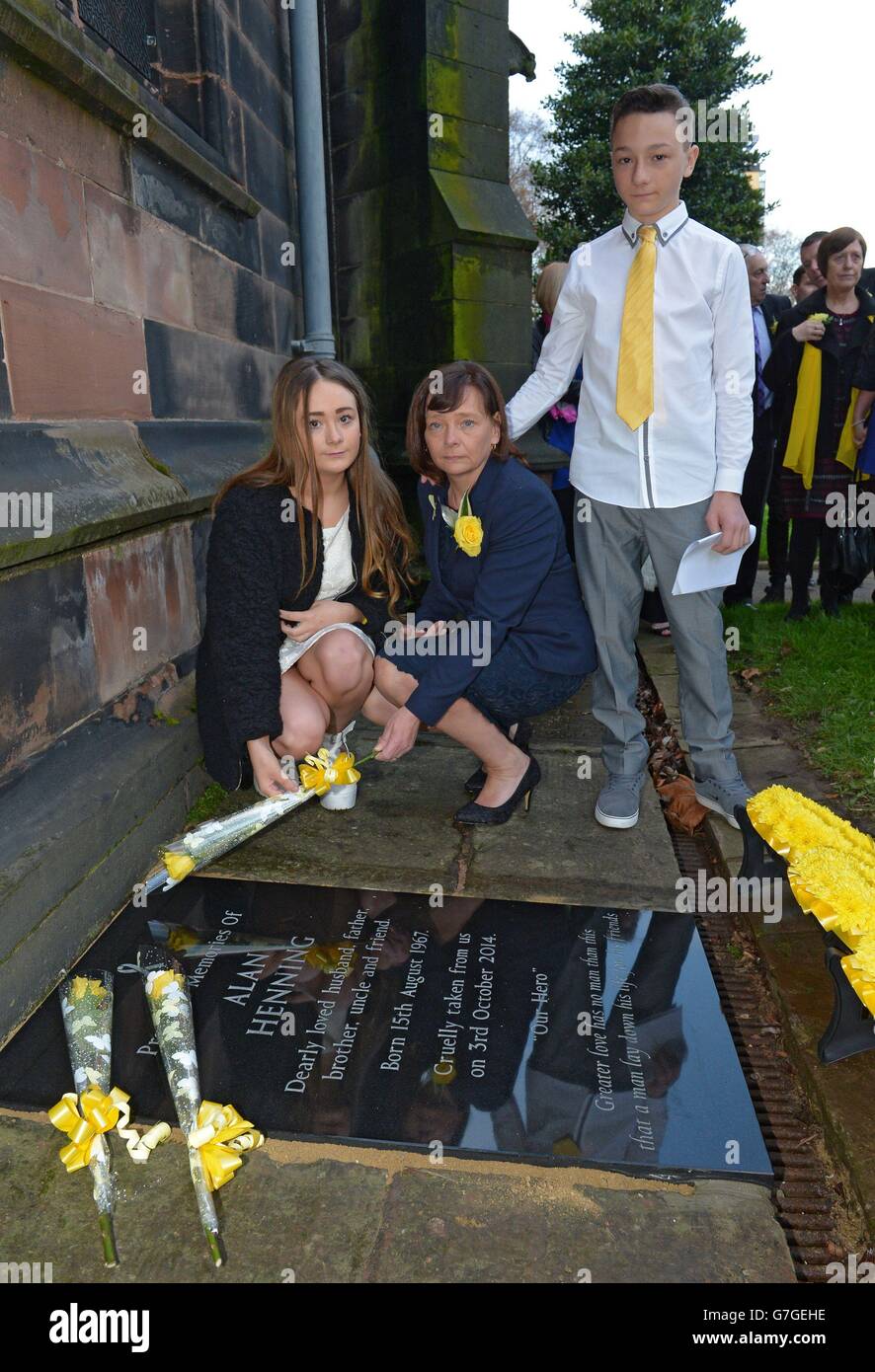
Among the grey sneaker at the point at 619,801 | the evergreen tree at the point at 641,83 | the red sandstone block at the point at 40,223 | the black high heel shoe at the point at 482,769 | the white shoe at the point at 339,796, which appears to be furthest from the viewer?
the evergreen tree at the point at 641,83

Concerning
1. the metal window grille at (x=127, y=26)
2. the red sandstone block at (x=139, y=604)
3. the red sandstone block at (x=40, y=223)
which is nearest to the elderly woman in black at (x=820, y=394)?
the metal window grille at (x=127, y=26)

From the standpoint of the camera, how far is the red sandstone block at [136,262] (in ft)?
9.47

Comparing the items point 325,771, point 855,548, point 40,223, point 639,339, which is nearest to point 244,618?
point 325,771

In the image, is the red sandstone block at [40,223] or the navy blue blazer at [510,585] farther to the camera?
the navy blue blazer at [510,585]

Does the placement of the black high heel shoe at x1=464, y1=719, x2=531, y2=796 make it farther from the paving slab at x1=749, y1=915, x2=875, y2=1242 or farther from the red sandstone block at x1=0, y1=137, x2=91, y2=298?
the red sandstone block at x1=0, y1=137, x2=91, y2=298

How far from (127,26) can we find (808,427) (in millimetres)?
3867

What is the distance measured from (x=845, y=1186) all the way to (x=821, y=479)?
442cm

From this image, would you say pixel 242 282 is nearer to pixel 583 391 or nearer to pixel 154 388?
pixel 154 388

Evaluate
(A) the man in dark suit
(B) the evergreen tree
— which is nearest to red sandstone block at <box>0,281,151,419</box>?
(A) the man in dark suit

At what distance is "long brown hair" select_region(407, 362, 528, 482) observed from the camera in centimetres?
283

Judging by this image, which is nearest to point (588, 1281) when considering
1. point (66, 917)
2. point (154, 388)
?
point (66, 917)

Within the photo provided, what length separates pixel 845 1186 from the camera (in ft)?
5.47

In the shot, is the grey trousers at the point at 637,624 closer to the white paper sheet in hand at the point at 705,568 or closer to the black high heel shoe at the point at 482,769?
the white paper sheet in hand at the point at 705,568

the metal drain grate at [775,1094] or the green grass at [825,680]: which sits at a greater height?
the green grass at [825,680]
